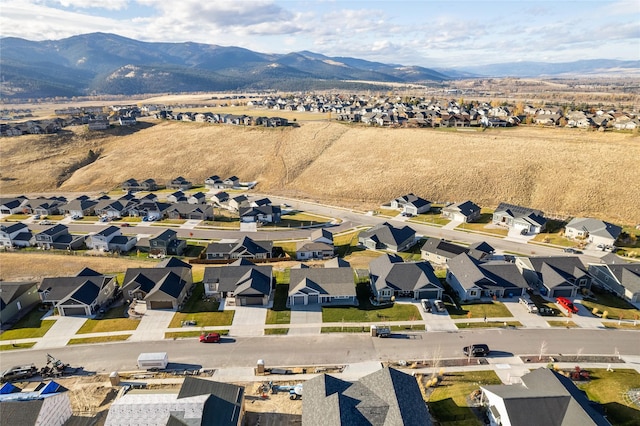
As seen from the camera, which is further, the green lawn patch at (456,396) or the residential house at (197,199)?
the residential house at (197,199)

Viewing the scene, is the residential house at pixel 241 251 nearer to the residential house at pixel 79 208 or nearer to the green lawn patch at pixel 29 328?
the green lawn patch at pixel 29 328

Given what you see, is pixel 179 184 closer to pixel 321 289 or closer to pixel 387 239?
pixel 387 239

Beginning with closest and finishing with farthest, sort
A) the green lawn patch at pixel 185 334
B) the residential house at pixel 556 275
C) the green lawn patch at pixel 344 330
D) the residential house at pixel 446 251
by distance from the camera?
the green lawn patch at pixel 185 334, the green lawn patch at pixel 344 330, the residential house at pixel 556 275, the residential house at pixel 446 251

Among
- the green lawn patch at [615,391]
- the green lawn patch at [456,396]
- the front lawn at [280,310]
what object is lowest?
the front lawn at [280,310]

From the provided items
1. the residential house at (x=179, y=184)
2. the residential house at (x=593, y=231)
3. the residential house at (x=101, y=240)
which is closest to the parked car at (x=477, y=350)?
the residential house at (x=593, y=231)

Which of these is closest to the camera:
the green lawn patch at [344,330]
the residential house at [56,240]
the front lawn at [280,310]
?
the green lawn patch at [344,330]

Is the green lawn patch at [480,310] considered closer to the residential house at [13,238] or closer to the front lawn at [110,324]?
the front lawn at [110,324]

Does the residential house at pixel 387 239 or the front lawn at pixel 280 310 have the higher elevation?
the residential house at pixel 387 239
